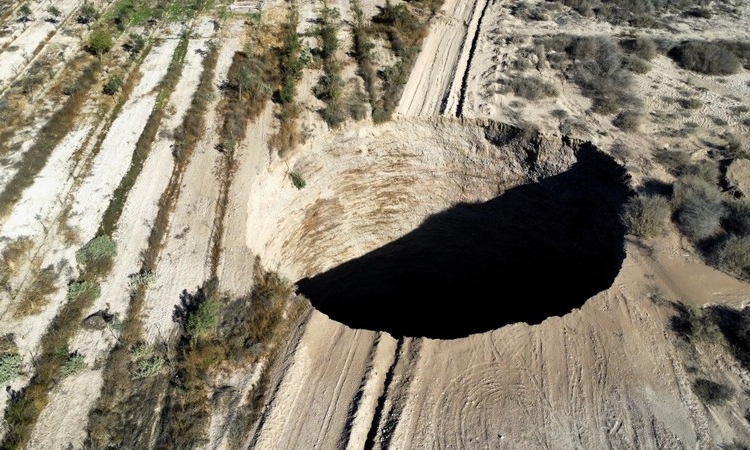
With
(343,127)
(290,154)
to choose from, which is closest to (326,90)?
(343,127)

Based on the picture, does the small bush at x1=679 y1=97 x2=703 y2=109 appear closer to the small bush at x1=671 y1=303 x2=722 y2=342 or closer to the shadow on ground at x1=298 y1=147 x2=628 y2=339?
the shadow on ground at x1=298 y1=147 x2=628 y2=339

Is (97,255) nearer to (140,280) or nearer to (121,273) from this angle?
(121,273)

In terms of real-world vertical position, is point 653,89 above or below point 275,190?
above

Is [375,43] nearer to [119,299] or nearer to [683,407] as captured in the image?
[119,299]

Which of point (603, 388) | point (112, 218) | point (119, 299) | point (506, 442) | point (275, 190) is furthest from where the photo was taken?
point (275, 190)

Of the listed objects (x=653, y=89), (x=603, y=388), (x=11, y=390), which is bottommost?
(x=11, y=390)

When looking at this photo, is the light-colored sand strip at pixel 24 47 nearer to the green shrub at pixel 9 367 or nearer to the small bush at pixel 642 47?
the green shrub at pixel 9 367
